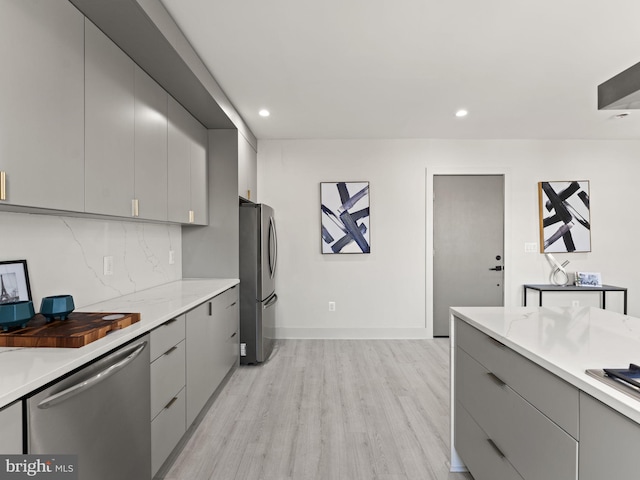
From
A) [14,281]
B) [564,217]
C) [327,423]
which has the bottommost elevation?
[327,423]

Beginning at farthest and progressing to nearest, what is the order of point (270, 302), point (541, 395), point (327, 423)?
point (270, 302), point (327, 423), point (541, 395)

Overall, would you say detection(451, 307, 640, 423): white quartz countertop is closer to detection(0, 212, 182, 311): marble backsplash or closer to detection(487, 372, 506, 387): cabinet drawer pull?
detection(487, 372, 506, 387): cabinet drawer pull

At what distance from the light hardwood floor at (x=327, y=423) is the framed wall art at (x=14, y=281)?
118 cm

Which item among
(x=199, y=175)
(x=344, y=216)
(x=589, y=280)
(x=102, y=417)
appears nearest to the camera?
(x=102, y=417)

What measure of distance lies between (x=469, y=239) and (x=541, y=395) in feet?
11.9

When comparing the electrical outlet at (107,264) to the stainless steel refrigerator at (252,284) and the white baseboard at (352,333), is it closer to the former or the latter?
the stainless steel refrigerator at (252,284)

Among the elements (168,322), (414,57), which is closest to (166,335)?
(168,322)

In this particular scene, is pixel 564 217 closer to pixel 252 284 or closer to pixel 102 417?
pixel 252 284

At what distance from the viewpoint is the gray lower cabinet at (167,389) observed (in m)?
1.74

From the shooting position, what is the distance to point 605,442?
2.94ft

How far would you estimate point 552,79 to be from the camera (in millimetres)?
2871

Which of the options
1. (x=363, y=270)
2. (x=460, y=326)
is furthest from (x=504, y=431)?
(x=363, y=270)

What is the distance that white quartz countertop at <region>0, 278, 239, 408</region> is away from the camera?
38.9 inches

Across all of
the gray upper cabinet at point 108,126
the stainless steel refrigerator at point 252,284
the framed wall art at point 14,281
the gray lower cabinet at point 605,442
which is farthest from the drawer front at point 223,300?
the gray lower cabinet at point 605,442
